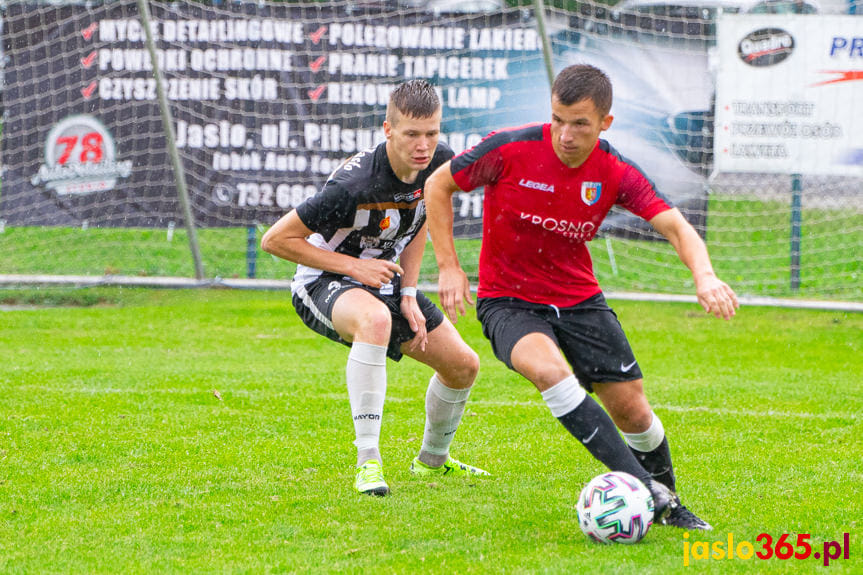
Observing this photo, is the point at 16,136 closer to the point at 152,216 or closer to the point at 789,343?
the point at 152,216

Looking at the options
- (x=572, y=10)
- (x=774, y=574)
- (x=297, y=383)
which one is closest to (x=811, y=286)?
(x=572, y=10)

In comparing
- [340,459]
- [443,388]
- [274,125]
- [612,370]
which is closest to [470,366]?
[443,388]

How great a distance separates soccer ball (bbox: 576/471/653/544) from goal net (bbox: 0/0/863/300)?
774 cm

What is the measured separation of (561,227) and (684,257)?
1.84 feet

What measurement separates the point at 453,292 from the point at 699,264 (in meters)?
0.96

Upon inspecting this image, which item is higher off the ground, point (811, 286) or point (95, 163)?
point (95, 163)

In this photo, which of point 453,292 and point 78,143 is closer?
point 453,292

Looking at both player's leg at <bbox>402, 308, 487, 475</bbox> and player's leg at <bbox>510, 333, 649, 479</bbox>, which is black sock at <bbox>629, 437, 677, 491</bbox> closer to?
player's leg at <bbox>510, 333, 649, 479</bbox>

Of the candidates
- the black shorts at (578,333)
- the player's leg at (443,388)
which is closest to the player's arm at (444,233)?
the black shorts at (578,333)

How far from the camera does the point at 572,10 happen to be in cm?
1123

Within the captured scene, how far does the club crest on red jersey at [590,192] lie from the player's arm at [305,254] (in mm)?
986

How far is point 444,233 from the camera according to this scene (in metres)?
4.37

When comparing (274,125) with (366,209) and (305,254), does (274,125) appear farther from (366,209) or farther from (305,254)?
(305,254)

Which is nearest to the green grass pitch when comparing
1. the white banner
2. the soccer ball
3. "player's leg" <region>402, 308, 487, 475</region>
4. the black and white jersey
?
the soccer ball
